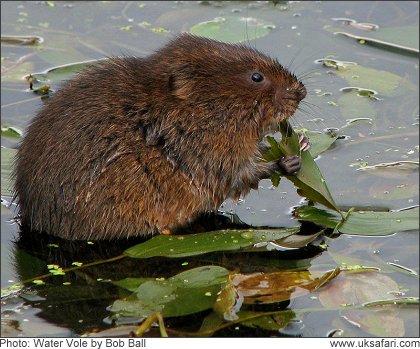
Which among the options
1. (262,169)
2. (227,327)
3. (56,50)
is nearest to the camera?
(227,327)

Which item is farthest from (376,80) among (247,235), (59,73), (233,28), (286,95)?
(247,235)

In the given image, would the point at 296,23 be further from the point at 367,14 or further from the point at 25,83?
the point at 25,83

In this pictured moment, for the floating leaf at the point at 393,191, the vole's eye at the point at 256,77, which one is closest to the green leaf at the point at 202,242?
the floating leaf at the point at 393,191

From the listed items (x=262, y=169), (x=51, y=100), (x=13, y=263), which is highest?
(x=51, y=100)

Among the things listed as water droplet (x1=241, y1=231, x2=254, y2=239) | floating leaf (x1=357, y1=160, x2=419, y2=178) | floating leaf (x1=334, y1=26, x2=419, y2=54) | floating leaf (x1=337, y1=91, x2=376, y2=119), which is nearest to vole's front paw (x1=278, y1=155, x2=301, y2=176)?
water droplet (x1=241, y1=231, x2=254, y2=239)

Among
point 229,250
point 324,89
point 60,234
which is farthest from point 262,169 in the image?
point 324,89

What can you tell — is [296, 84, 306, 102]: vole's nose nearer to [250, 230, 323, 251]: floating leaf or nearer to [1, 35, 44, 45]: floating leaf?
[250, 230, 323, 251]: floating leaf
